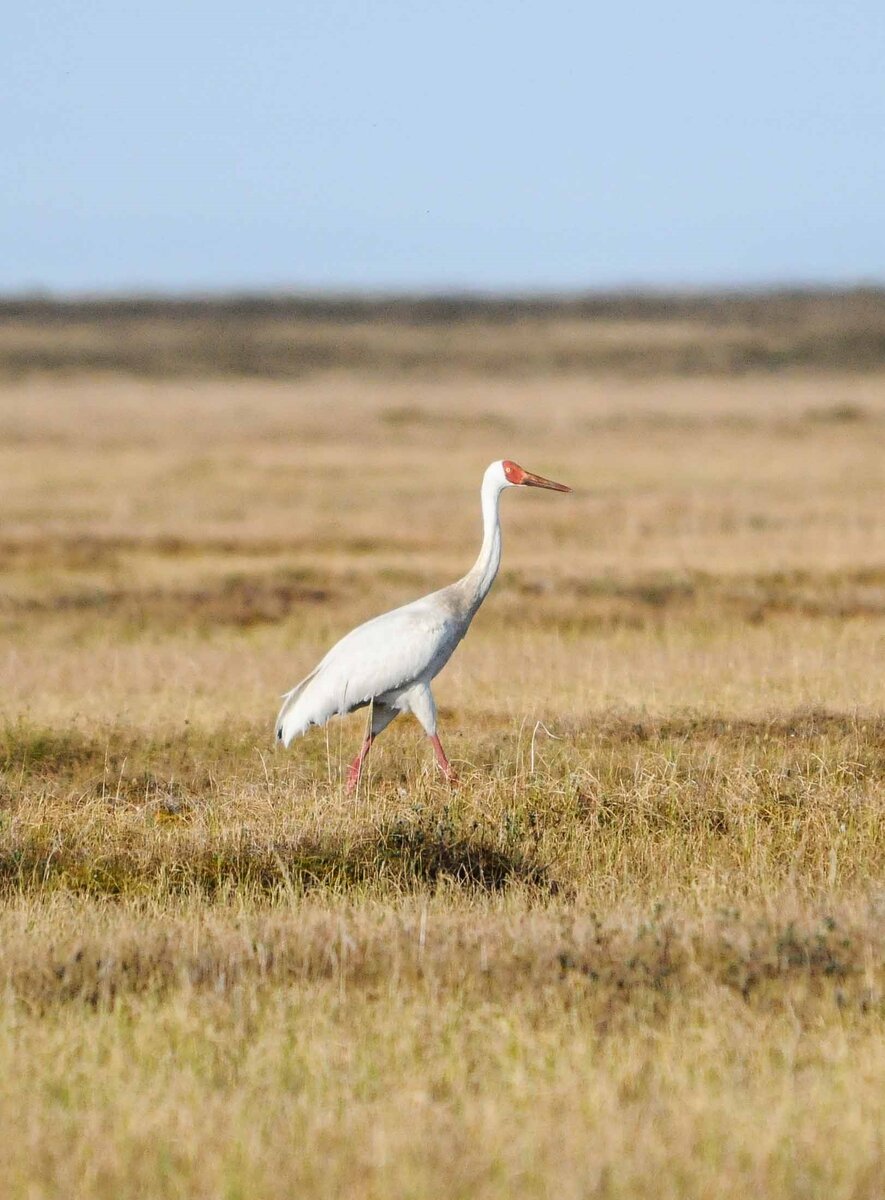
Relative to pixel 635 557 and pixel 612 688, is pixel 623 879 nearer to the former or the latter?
pixel 612 688

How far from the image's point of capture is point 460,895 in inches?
313

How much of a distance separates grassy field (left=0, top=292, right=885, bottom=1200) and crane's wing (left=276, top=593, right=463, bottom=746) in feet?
1.19

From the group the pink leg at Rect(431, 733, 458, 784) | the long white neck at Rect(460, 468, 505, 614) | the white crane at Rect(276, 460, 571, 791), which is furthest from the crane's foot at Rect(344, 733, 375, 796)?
the long white neck at Rect(460, 468, 505, 614)

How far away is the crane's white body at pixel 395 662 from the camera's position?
406 inches

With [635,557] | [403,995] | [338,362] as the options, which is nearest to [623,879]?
[403,995]

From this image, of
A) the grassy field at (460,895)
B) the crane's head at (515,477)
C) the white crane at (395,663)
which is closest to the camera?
the grassy field at (460,895)

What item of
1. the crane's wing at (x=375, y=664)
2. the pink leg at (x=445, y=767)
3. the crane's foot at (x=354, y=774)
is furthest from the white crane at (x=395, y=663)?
the pink leg at (x=445, y=767)

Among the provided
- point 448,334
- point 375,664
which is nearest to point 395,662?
point 375,664

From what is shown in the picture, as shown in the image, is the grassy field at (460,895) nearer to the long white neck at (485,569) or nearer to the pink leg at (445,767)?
the pink leg at (445,767)

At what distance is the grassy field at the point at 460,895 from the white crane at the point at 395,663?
35 cm

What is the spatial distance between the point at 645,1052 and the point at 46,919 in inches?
108

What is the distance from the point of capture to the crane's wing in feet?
33.8

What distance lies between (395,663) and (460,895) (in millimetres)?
2545

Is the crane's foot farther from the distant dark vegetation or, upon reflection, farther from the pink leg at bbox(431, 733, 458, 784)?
the distant dark vegetation
